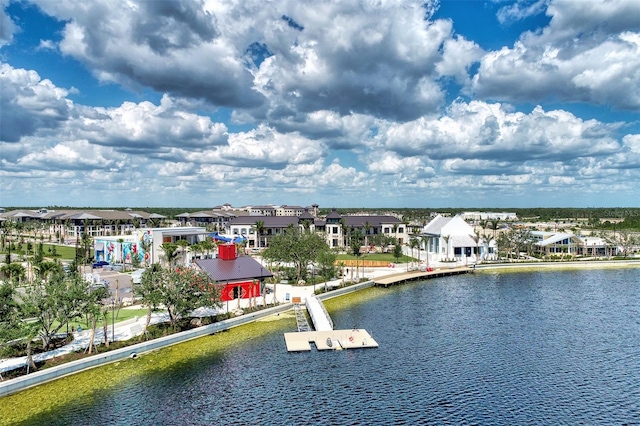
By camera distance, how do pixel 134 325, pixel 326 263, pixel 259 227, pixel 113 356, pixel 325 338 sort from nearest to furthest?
pixel 113 356 → pixel 325 338 → pixel 134 325 → pixel 326 263 → pixel 259 227

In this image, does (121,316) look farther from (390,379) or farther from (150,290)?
(390,379)

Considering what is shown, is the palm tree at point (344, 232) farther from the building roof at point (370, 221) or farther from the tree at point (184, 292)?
the tree at point (184, 292)

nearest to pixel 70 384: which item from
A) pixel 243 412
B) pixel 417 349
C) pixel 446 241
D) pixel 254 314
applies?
pixel 243 412

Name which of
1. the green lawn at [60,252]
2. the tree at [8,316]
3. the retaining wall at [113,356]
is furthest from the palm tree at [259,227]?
the tree at [8,316]

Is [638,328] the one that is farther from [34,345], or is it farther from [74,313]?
[34,345]

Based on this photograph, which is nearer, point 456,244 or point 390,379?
point 390,379

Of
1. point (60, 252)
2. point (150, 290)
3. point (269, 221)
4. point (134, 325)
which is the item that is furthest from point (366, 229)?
point (150, 290)

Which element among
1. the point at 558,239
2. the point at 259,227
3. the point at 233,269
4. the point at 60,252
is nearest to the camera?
Answer: the point at 233,269
